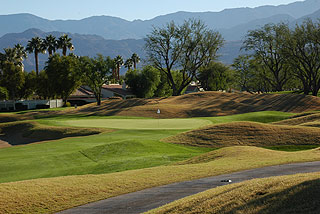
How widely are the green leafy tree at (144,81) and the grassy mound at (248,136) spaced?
243ft

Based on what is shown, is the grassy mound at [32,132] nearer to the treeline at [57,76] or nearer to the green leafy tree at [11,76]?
the treeline at [57,76]

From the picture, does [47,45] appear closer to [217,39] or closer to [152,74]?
[152,74]

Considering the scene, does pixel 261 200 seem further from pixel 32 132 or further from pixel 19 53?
pixel 19 53

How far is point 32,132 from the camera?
4344 cm

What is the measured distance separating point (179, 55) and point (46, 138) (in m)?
48.2

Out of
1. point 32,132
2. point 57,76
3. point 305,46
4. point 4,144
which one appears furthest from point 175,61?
point 4,144

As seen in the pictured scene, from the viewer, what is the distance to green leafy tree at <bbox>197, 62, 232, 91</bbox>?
105062 millimetres

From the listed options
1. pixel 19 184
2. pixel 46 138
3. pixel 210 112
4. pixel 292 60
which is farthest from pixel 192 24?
pixel 19 184

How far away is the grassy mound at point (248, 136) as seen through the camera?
2716 centimetres

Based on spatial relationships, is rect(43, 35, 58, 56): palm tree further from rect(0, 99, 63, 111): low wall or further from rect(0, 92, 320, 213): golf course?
rect(0, 92, 320, 213): golf course

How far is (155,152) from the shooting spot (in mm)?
24906

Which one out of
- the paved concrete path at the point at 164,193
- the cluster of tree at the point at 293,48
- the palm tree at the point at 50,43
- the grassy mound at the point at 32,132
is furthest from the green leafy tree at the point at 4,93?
the paved concrete path at the point at 164,193

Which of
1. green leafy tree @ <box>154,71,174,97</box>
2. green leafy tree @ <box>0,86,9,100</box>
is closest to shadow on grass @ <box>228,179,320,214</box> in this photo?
green leafy tree @ <box>0,86,9,100</box>

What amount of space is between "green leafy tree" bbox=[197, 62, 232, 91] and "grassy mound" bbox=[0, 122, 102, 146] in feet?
207
